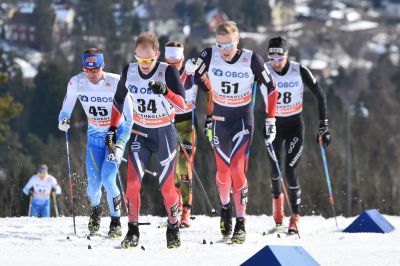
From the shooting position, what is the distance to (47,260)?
815 centimetres

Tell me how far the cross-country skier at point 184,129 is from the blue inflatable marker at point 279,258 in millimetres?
3884

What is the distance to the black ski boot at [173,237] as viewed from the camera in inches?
374

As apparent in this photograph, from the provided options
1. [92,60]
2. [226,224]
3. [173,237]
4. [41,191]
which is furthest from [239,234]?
[41,191]

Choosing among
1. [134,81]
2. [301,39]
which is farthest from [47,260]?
[301,39]

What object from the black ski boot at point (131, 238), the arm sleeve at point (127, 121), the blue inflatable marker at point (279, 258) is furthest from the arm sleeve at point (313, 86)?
the blue inflatable marker at point (279, 258)

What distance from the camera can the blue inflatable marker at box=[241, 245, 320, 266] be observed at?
7542mm

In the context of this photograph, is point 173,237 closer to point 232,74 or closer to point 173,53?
point 232,74

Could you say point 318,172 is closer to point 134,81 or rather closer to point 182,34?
point 134,81

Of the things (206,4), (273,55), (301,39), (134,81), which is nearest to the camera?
(134,81)

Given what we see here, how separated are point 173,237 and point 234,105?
5.30 feet

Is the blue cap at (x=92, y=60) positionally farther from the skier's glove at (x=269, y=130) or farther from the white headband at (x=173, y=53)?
the skier's glove at (x=269, y=130)

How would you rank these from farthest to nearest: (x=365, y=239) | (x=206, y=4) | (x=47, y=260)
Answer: (x=206, y=4) → (x=365, y=239) → (x=47, y=260)

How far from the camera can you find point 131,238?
941 cm

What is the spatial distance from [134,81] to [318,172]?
1330 inches
